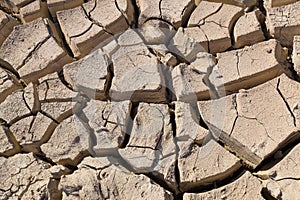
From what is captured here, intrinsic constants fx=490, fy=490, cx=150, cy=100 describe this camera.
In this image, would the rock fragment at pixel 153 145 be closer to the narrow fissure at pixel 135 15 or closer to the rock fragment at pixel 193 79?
the rock fragment at pixel 193 79

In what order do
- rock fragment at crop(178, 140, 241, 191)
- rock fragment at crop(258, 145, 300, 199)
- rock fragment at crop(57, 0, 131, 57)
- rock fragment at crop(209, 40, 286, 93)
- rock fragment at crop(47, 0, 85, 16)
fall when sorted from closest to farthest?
rock fragment at crop(258, 145, 300, 199) < rock fragment at crop(178, 140, 241, 191) < rock fragment at crop(209, 40, 286, 93) < rock fragment at crop(57, 0, 131, 57) < rock fragment at crop(47, 0, 85, 16)

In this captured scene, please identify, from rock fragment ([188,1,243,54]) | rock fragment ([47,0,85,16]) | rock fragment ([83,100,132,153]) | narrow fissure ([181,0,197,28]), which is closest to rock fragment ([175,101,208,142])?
rock fragment ([83,100,132,153])

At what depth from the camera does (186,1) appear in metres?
2.96

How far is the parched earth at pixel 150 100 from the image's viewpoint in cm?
235

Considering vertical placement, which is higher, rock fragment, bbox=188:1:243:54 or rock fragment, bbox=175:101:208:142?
rock fragment, bbox=188:1:243:54

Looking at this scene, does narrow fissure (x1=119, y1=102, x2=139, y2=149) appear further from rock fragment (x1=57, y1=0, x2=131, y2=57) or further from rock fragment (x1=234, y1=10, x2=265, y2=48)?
rock fragment (x1=234, y1=10, x2=265, y2=48)

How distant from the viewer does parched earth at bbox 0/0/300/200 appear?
7.70ft

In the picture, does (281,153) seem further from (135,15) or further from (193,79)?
(135,15)

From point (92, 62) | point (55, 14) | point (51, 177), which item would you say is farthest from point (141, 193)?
point (55, 14)

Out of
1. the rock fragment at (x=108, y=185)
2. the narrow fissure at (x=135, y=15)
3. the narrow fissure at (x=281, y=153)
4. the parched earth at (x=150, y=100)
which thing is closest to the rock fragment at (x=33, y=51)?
the parched earth at (x=150, y=100)

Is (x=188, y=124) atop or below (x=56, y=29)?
below

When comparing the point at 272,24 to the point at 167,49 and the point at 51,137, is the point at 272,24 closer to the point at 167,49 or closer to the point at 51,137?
the point at 167,49

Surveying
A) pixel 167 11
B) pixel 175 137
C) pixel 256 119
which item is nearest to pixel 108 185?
pixel 175 137

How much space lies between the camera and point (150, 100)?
2623 millimetres
